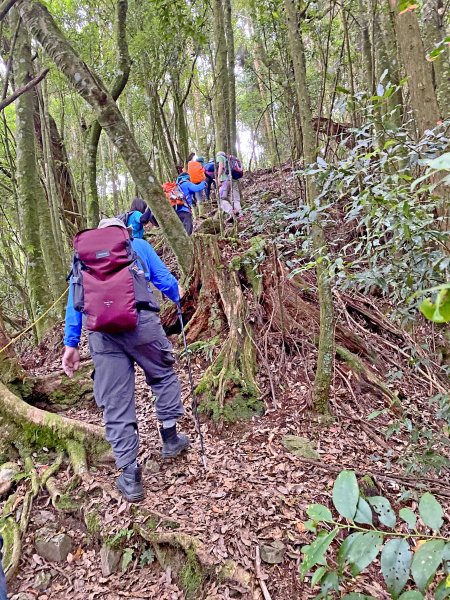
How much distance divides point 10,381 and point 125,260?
180 centimetres

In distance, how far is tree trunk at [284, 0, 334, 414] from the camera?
340 cm

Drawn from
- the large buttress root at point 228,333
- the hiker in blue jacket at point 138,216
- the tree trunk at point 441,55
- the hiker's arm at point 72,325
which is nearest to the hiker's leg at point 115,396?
the hiker's arm at point 72,325

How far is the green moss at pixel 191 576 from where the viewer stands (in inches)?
92.9

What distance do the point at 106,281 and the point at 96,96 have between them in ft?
9.63

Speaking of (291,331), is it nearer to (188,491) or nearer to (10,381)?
(188,491)

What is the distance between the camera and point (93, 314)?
2.86m

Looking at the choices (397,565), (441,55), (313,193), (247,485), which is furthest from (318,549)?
(441,55)

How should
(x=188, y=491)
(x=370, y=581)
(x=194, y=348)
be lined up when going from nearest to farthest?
(x=370, y=581), (x=188, y=491), (x=194, y=348)

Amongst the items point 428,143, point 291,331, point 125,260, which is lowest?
point 291,331

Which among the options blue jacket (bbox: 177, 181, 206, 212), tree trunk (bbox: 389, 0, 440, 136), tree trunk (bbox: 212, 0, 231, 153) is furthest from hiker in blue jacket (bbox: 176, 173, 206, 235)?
tree trunk (bbox: 389, 0, 440, 136)

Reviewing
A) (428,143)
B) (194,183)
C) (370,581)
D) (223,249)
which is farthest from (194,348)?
(194,183)

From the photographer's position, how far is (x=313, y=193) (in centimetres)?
339

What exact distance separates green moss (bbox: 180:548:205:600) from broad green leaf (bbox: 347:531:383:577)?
1684mm

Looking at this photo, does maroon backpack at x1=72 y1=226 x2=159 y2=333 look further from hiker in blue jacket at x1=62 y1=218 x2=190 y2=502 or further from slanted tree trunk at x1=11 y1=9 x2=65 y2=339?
slanted tree trunk at x1=11 y1=9 x2=65 y2=339
